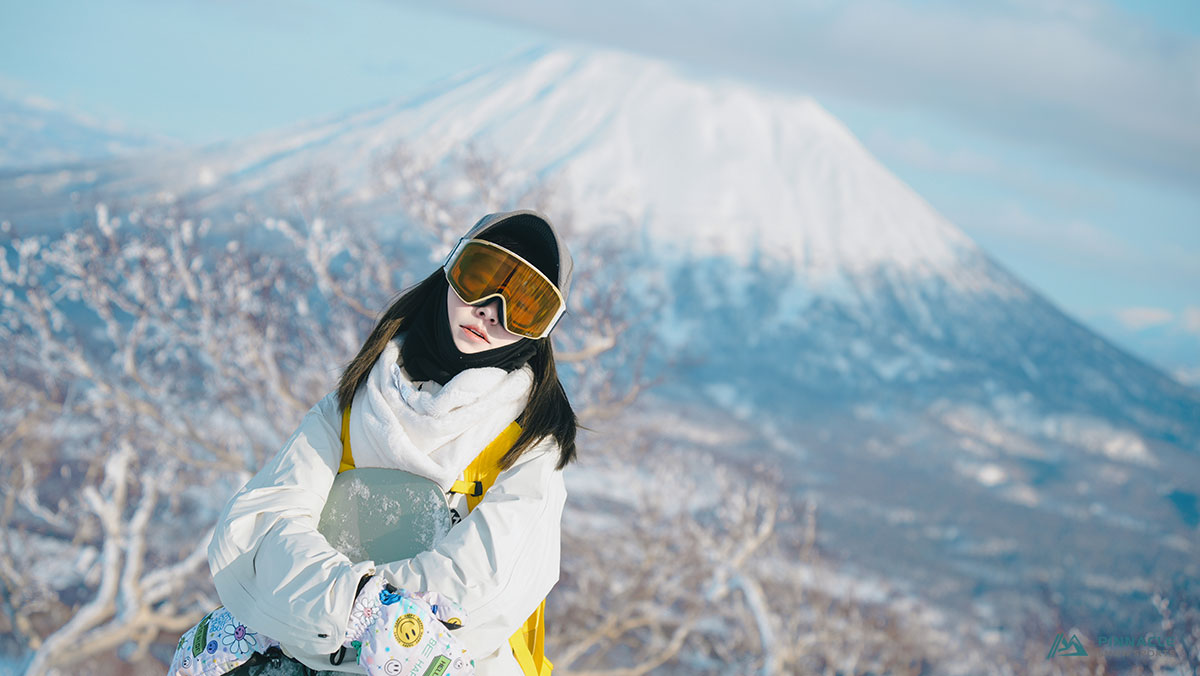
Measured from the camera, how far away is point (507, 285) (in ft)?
6.97

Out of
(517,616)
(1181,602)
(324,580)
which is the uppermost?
(324,580)

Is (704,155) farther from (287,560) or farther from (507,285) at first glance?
(287,560)

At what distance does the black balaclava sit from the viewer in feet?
7.09

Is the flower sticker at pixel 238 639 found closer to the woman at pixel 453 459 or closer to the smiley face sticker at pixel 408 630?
the woman at pixel 453 459

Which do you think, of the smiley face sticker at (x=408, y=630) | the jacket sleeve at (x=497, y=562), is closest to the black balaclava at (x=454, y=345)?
the jacket sleeve at (x=497, y=562)

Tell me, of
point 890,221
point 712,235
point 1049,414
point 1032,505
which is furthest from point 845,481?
point 890,221

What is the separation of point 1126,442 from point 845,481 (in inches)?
2054

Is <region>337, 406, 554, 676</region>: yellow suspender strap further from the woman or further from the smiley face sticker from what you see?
the smiley face sticker

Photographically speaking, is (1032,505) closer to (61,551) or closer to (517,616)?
(61,551)

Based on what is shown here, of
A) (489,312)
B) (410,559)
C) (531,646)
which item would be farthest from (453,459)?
(531,646)

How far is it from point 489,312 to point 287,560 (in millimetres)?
783

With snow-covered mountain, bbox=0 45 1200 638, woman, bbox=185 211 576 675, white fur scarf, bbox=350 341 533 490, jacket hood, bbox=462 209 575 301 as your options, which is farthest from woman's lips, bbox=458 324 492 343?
snow-covered mountain, bbox=0 45 1200 638

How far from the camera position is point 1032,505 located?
284ft

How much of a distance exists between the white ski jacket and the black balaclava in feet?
0.17
